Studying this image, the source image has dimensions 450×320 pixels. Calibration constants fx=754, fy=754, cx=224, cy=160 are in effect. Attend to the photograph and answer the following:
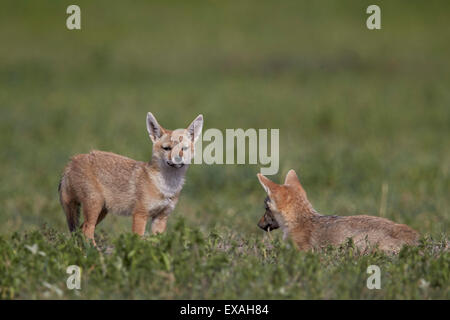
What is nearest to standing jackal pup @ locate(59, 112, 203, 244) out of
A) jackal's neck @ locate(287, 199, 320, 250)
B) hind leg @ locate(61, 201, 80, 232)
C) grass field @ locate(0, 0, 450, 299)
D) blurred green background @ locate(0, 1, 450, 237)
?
hind leg @ locate(61, 201, 80, 232)

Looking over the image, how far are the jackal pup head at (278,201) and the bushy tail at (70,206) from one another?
2091mm

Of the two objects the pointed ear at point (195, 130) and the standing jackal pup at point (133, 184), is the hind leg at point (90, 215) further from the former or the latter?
the pointed ear at point (195, 130)

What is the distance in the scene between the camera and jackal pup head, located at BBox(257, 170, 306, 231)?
26.9ft

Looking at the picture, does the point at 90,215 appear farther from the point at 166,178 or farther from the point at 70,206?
the point at 166,178

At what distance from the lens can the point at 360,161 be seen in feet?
49.7

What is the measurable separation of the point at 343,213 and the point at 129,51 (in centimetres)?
1980

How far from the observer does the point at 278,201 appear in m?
8.20

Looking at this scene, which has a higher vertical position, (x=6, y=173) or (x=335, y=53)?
(x=335, y=53)

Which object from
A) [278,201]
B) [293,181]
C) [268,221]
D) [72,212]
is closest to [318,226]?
[278,201]

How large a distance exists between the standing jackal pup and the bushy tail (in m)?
0.03

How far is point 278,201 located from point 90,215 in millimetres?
2020

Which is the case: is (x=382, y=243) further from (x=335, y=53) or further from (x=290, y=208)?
(x=335, y=53)

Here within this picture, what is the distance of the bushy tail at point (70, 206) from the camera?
837 cm

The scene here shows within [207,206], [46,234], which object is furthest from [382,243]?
[207,206]
